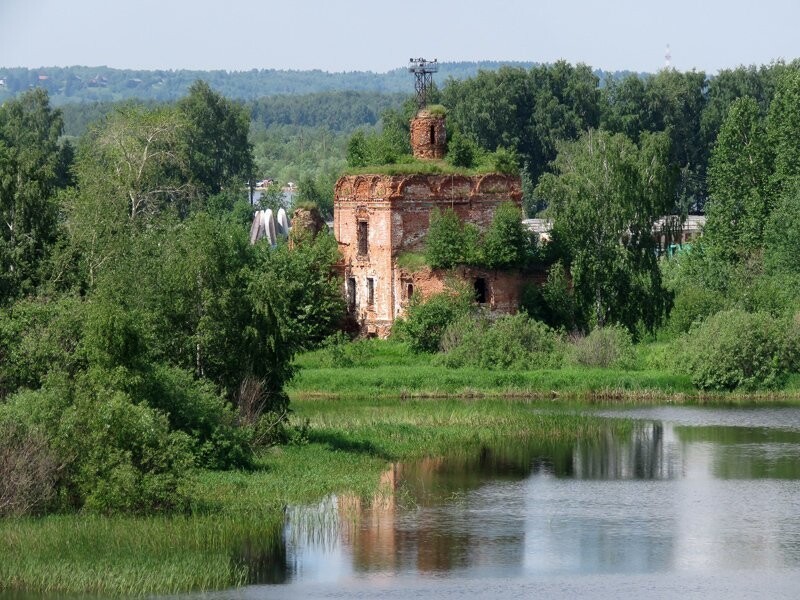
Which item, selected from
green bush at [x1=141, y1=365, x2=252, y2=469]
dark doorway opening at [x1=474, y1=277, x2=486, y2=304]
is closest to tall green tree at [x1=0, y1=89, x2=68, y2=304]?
green bush at [x1=141, y1=365, x2=252, y2=469]

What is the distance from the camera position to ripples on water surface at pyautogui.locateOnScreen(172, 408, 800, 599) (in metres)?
30.1

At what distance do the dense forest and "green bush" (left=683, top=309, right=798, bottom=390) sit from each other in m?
0.06

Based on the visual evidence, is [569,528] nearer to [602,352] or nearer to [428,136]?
[602,352]

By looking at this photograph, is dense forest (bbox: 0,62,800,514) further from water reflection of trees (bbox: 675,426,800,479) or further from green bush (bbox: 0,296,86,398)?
water reflection of trees (bbox: 675,426,800,479)

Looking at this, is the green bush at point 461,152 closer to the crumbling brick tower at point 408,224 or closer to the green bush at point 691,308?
the crumbling brick tower at point 408,224

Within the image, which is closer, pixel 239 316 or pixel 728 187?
pixel 239 316

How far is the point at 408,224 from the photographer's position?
58.9 metres

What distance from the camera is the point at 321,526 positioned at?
3378 cm

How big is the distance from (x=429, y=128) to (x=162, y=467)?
29660 mm

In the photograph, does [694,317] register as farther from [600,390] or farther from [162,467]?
[162,467]

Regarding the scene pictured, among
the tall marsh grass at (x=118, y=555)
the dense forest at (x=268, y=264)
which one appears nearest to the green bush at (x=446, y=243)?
the dense forest at (x=268, y=264)

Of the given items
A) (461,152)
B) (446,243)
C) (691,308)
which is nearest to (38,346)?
(446,243)

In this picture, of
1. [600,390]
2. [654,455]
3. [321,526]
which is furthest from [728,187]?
[321,526]

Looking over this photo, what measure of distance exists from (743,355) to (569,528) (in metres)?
18.7
